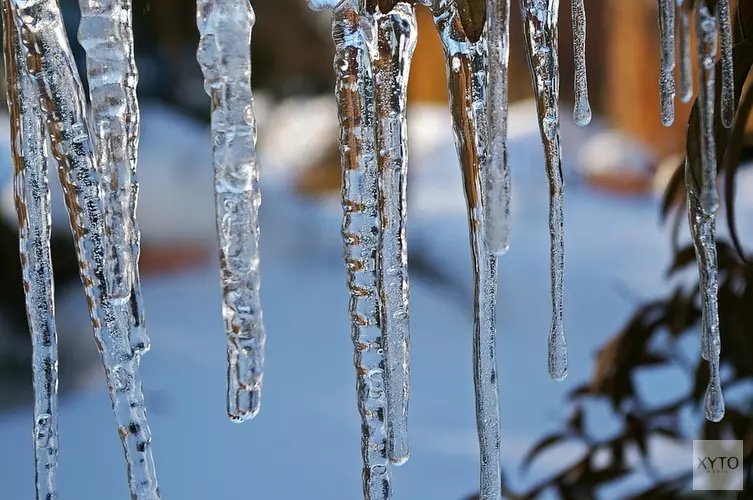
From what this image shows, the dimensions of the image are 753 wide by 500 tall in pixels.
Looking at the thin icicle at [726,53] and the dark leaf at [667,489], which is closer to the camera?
the thin icicle at [726,53]

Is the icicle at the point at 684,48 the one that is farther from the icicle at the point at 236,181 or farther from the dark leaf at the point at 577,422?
the dark leaf at the point at 577,422

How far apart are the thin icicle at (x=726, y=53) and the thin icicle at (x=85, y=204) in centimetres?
27

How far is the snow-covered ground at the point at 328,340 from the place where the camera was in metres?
2.17

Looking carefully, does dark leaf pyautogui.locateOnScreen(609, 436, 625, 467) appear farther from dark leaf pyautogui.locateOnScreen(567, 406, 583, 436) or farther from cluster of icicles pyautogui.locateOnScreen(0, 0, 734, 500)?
cluster of icicles pyautogui.locateOnScreen(0, 0, 734, 500)

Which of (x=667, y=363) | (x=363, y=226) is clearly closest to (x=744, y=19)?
(x=363, y=226)

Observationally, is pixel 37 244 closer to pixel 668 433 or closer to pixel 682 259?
pixel 682 259

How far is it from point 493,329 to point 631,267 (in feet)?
9.02

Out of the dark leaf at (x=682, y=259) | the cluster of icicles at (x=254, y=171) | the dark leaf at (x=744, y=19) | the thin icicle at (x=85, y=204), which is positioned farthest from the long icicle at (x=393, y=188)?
the dark leaf at (x=682, y=259)

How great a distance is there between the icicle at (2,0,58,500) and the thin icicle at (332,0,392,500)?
118 millimetres

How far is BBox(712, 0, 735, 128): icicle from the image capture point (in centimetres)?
33

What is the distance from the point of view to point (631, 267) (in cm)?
291

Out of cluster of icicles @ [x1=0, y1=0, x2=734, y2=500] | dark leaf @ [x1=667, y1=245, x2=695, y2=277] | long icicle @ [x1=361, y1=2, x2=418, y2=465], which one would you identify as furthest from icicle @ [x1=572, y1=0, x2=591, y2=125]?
dark leaf @ [x1=667, y1=245, x2=695, y2=277]

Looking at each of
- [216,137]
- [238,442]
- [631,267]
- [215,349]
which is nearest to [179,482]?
[238,442]

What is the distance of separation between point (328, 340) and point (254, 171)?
267cm
